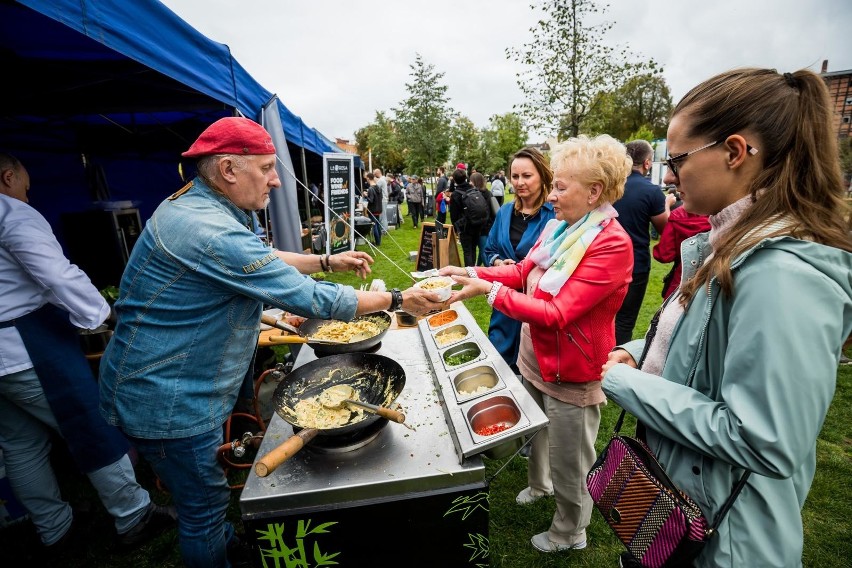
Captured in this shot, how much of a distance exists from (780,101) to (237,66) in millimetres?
3695

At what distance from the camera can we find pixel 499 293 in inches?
82.5

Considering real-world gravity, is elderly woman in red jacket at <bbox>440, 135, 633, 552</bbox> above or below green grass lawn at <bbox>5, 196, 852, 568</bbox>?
above

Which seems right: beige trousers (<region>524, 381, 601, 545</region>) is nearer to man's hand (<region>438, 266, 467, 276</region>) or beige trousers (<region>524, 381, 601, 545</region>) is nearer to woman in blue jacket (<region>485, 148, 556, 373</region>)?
woman in blue jacket (<region>485, 148, 556, 373</region>)

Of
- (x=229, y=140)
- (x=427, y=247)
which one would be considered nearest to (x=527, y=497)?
(x=229, y=140)

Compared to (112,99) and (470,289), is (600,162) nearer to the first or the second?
(470,289)

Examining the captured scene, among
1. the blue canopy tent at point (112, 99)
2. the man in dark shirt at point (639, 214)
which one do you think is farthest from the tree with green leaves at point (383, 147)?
the man in dark shirt at point (639, 214)

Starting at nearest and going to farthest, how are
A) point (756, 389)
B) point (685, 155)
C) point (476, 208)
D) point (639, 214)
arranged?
point (756, 389)
point (685, 155)
point (639, 214)
point (476, 208)

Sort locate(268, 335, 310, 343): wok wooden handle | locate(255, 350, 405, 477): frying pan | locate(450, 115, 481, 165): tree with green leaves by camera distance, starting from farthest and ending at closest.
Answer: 1. locate(450, 115, 481, 165): tree with green leaves
2. locate(268, 335, 310, 343): wok wooden handle
3. locate(255, 350, 405, 477): frying pan

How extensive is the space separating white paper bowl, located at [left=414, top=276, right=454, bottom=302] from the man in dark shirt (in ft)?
7.51

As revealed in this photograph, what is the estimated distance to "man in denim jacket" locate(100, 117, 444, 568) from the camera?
1.61 metres

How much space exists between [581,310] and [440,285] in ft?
2.87

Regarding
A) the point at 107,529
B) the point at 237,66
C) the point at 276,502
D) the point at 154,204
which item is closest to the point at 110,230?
the point at 154,204

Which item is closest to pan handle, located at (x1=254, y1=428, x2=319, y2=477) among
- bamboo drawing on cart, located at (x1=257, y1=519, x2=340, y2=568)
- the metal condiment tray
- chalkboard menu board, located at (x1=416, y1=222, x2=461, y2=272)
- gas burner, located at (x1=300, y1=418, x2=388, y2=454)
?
gas burner, located at (x1=300, y1=418, x2=388, y2=454)

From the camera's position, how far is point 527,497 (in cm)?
293
